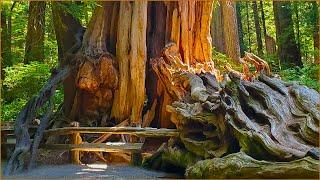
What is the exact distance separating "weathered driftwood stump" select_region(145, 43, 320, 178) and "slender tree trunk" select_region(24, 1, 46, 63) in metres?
2.54

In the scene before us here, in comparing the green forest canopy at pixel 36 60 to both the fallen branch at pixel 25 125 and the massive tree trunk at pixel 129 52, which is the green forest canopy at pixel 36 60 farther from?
the fallen branch at pixel 25 125

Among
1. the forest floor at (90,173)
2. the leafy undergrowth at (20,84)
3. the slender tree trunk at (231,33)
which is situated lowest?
the forest floor at (90,173)

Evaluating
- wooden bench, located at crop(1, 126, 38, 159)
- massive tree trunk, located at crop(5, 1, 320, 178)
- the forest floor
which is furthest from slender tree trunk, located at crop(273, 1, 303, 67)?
wooden bench, located at crop(1, 126, 38, 159)

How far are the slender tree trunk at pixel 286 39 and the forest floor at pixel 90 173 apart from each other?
6.21 metres

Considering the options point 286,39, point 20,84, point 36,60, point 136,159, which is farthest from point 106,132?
point 286,39

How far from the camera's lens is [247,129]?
4.31 meters

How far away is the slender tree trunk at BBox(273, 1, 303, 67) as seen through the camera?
10602 millimetres

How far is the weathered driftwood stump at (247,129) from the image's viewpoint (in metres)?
3.91

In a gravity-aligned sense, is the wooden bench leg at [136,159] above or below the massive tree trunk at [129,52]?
below

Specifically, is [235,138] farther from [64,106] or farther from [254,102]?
[64,106]

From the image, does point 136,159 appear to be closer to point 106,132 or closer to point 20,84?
point 106,132

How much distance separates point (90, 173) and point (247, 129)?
198 centimetres

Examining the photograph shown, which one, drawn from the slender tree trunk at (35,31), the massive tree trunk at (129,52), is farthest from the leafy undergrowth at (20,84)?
the massive tree trunk at (129,52)

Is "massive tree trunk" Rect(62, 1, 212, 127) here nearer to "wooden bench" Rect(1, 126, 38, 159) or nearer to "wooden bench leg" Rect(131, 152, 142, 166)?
"wooden bench leg" Rect(131, 152, 142, 166)
